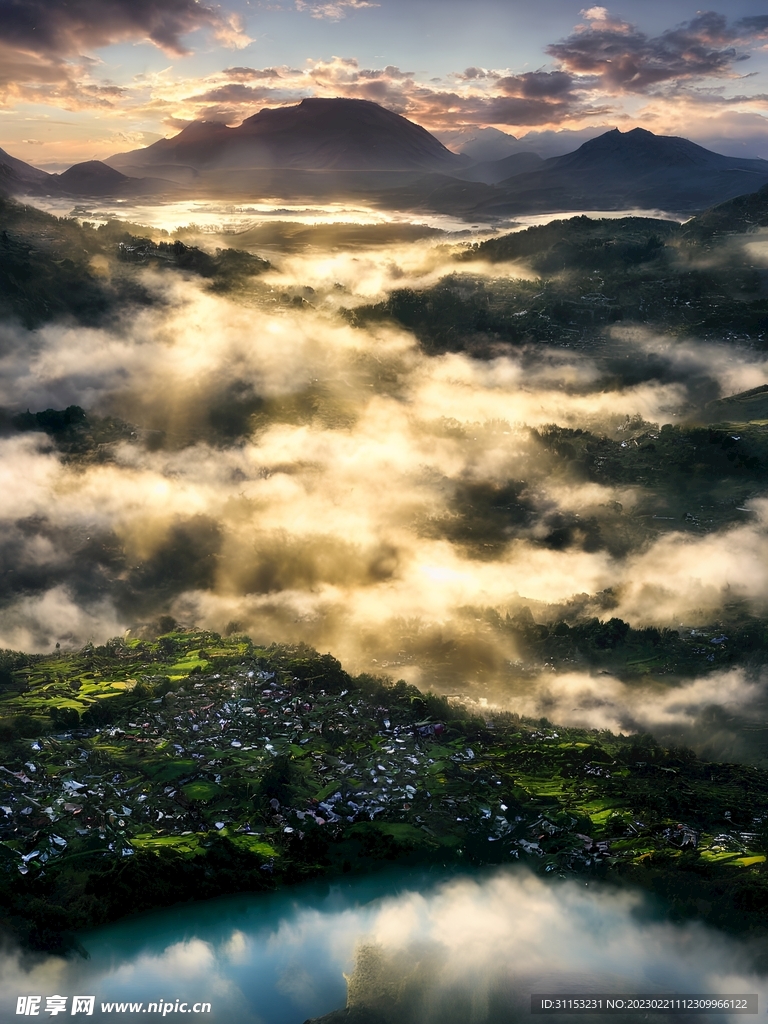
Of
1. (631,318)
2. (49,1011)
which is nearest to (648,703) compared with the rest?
(49,1011)

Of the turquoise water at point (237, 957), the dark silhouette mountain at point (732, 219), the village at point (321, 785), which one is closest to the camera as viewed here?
the turquoise water at point (237, 957)

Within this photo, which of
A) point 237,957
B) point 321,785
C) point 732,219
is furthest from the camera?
point 732,219

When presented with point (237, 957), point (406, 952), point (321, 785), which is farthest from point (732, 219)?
point (237, 957)

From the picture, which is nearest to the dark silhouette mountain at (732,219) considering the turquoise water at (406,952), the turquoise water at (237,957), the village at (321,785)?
the village at (321,785)

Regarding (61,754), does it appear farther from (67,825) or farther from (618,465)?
(618,465)

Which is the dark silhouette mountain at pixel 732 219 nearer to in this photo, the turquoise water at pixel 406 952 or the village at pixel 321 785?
the village at pixel 321 785

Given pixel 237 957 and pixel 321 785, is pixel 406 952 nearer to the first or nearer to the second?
pixel 237 957

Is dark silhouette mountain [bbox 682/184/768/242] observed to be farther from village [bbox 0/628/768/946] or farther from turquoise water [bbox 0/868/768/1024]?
turquoise water [bbox 0/868/768/1024]

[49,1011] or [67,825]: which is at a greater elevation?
[67,825]

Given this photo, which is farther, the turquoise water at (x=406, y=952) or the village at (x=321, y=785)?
the village at (x=321, y=785)

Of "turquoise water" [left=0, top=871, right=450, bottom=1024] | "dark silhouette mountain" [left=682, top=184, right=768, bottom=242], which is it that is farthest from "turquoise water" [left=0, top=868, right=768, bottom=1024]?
"dark silhouette mountain" [left=682, top=184, right=768, bottom=242]

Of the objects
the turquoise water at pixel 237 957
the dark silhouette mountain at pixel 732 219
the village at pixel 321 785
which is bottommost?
the turquoise water at pixel 237 957
